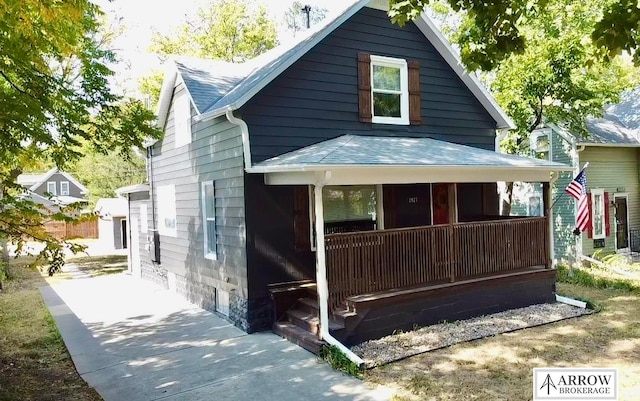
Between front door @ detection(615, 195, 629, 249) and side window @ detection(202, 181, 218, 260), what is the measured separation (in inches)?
551

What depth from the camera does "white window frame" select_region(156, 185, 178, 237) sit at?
1207 centimetres

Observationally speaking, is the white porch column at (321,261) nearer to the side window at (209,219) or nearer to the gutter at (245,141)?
the gutter at (245,141)

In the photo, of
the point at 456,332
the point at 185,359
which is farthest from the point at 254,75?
the point at 456,332

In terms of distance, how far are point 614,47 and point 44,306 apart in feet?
40.0

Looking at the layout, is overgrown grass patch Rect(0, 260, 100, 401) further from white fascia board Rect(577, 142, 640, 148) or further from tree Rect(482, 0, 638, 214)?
white fascia board Rect(577, 142, 640, 148)

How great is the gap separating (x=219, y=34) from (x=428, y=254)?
2042 centimetres

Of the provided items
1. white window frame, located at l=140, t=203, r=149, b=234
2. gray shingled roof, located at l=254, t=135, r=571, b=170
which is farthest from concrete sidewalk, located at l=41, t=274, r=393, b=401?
white window frame, located at l=140, t=203, r=149, b=234

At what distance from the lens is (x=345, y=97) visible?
9391 mm

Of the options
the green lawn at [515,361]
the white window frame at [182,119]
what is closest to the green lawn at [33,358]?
the green lawn at [515,361]

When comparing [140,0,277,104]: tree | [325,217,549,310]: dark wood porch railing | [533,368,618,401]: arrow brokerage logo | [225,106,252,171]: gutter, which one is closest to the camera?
[533,368,618,401]: arrow brokerage logo

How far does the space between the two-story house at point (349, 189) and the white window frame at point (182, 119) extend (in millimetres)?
67

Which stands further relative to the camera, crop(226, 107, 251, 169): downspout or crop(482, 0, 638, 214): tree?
crop(482, 0, 638, 214): tree

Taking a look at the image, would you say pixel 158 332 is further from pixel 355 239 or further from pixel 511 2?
pixel 511 2

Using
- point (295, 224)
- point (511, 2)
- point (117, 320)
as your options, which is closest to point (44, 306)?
point (117, 320)
